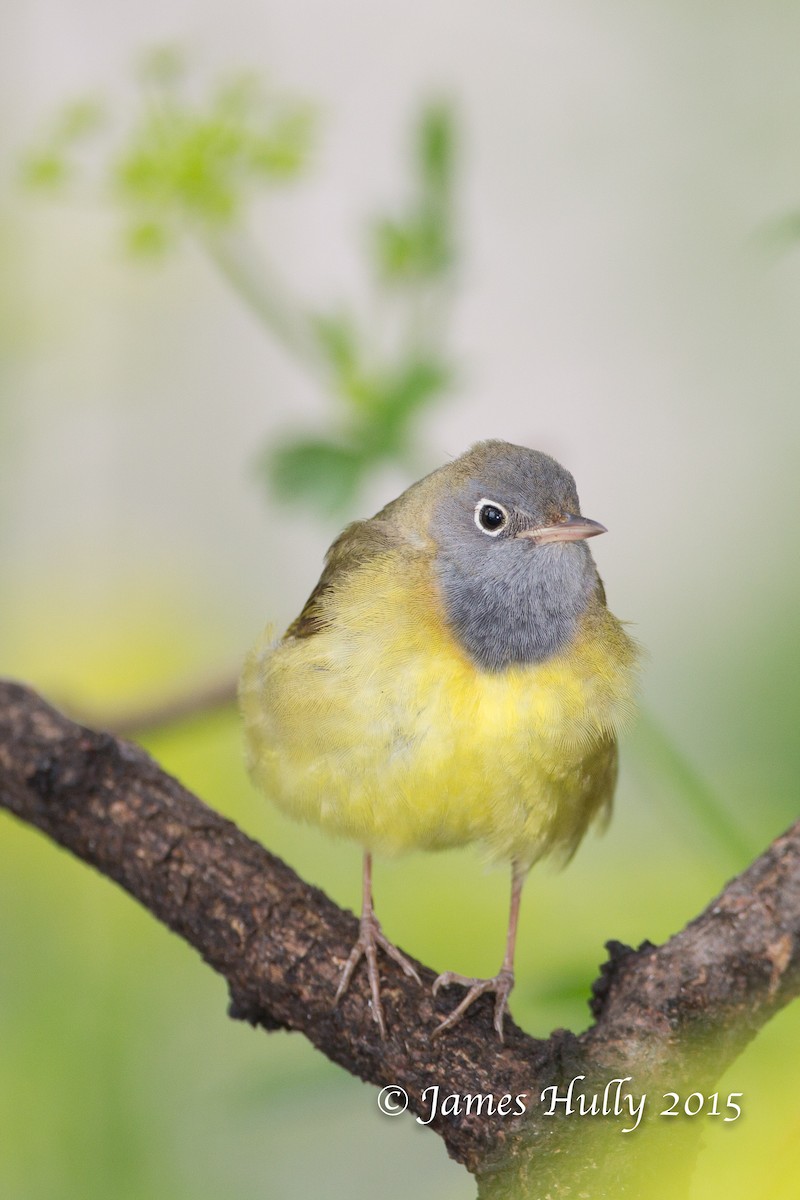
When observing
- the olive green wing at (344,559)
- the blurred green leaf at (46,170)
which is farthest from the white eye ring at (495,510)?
the blurred green leaf at (46,170)

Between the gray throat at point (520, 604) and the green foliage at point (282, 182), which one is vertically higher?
the green foliage at point (282, 182)

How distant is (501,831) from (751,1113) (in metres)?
0.53

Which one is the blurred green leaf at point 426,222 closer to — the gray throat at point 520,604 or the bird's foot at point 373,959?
the gray throat at point 520,604

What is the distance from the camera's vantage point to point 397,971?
160 centimetres

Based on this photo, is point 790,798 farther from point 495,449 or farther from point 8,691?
point 8,691

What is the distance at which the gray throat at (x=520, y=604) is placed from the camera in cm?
165

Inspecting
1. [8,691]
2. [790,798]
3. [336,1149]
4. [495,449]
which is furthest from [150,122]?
[336,1149]

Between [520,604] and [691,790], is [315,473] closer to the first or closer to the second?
[520,604]

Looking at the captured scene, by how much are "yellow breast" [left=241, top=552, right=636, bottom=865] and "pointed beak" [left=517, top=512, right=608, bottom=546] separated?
126mm

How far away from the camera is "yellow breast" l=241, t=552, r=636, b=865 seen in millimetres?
1581

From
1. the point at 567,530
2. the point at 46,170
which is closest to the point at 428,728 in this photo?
the point at 567,530

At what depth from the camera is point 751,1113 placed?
1219mm

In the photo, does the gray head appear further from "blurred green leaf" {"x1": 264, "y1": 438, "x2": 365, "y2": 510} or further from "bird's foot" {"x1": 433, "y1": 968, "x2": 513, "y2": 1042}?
"bird's foot" {"x1": 433, "y1": 968, "x2": 513, "y2": 1042}

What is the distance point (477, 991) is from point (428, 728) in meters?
0.33
